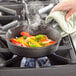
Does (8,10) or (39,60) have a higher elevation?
(8,10)

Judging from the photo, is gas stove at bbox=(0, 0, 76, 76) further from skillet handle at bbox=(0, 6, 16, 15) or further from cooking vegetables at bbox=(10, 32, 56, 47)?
skillet handle at bbox=(0, 6, 16, 15)

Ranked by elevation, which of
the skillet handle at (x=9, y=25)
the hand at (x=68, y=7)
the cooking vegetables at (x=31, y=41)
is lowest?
the cooking vegetables at (x=31, y=41)

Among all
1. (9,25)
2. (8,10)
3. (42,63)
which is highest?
(8,10)

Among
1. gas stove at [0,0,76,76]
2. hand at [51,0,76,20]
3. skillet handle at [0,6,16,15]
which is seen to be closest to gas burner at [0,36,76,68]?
gas stove at [0,0,76,76]

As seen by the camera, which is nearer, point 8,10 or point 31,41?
point 31,41

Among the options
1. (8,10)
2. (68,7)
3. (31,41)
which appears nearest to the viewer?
(31,41)

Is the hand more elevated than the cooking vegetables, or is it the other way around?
the hand

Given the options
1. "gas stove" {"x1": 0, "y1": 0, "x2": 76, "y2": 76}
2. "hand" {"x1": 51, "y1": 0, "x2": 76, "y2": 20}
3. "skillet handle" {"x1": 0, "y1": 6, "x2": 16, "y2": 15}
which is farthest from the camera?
"skillet handle" {"x1": 0, "y1": 6, "x2": 16, "y2": 15}

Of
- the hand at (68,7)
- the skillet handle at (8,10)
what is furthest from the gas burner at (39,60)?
the skillet handle at (8,10)

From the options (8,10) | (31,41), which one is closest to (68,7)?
(31,41)

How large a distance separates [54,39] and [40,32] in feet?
0.36

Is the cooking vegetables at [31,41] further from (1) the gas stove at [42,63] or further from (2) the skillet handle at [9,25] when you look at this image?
(2) the skillet handle at [9,25]

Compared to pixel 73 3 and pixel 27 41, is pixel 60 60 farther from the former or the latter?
pixel 73 3

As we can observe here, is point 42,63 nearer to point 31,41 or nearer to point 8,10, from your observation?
point 31,41
